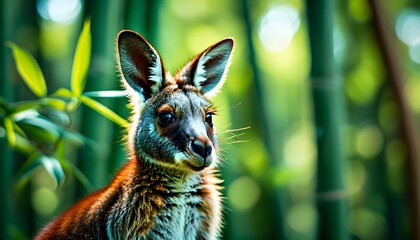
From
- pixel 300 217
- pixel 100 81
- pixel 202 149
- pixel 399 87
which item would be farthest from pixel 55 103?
pixel 300 217

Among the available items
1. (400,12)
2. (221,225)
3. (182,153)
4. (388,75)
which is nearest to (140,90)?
(182,153)

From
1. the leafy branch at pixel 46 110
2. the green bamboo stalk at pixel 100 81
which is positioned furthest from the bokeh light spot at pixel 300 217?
the leafy branch at pixel 46 110

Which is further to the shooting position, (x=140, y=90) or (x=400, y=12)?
(x=400, y=12)

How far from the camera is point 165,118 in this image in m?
0.77

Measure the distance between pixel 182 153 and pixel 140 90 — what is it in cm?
12

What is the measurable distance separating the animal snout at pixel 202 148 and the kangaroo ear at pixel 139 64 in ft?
0.40

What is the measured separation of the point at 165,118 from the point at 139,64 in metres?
0.08

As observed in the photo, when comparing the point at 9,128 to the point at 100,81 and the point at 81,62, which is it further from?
the point at 100,81

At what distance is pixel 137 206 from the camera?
0.82 metres

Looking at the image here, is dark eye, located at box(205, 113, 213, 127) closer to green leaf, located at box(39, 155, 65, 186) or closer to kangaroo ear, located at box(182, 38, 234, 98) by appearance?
kangaroo ear, located at box(182, 38, 234, 98)

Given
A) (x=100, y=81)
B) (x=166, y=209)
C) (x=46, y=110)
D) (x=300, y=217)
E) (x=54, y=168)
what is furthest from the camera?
(x=300, y=217)

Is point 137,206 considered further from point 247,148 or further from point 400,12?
point 400,12

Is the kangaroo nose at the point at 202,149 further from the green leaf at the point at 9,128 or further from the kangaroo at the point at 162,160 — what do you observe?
the green leaf at the point at 9,128

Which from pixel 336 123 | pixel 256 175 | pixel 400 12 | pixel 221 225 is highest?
pixel 400 12
